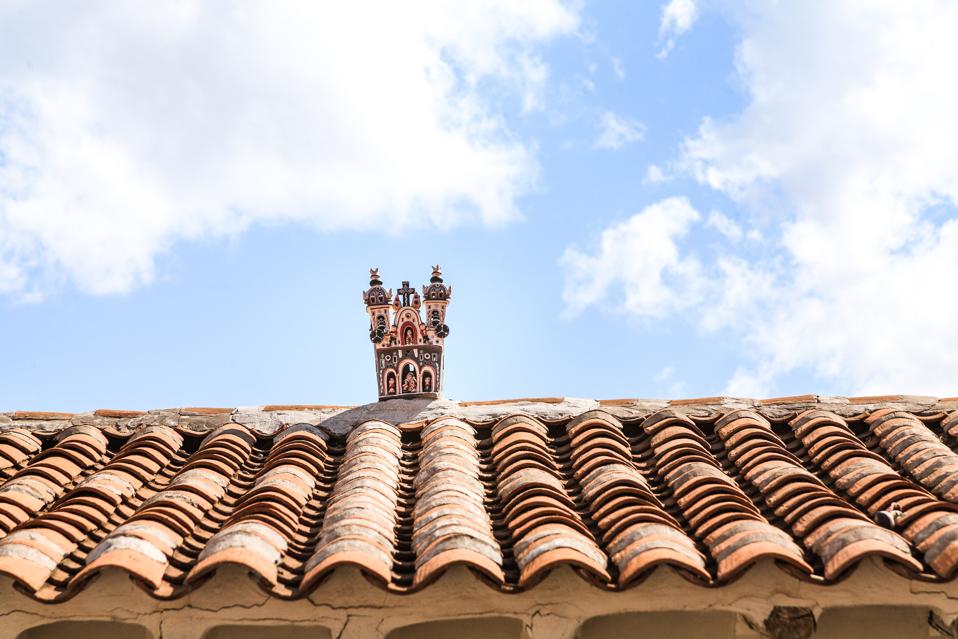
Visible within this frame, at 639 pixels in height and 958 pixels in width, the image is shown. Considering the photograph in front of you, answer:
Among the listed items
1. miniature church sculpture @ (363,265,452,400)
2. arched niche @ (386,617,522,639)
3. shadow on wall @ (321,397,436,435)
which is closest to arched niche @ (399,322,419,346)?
miniature church sculpture @ (363,265,452,400)

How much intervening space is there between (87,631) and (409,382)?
3655 millimetres

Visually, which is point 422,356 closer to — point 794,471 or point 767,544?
point 794,471

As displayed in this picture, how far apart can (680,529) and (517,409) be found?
2438 mm

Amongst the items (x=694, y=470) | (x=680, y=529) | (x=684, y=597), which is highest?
(x=694, y=470)

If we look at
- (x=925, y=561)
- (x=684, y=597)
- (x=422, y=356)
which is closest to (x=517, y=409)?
(x=422, y=356)

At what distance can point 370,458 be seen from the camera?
5.97m

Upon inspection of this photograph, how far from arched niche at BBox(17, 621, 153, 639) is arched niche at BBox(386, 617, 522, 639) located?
1.11 metres

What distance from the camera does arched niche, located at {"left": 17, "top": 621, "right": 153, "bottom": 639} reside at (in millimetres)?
4652

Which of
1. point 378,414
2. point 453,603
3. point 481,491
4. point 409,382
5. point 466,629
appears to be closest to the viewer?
point 453,603

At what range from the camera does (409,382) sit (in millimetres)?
8047

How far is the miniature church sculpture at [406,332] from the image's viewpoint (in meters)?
8.20

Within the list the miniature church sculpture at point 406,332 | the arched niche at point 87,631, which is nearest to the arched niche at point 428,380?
the miniature church sculpture at point 406,332

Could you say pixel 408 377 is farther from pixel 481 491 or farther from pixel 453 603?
pixel 453 603

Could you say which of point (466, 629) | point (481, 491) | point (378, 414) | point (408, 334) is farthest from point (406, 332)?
point (466, 629)
